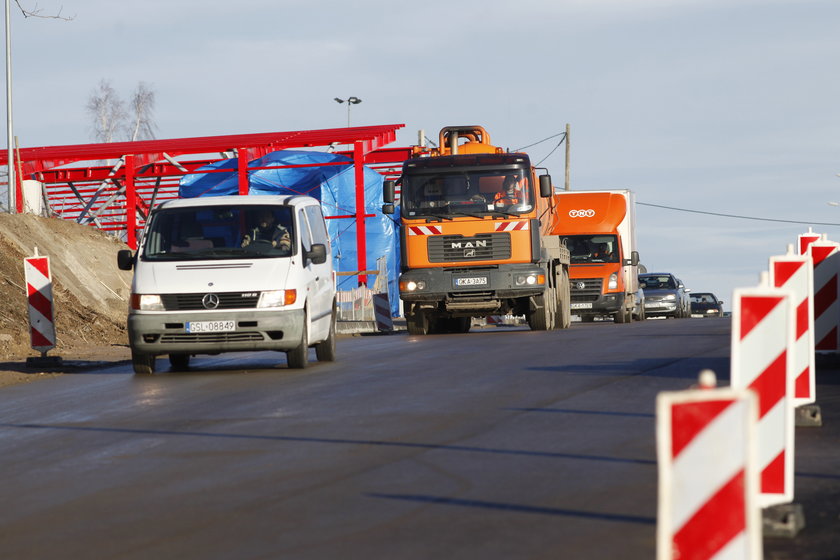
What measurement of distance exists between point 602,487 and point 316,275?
9665 millimetres

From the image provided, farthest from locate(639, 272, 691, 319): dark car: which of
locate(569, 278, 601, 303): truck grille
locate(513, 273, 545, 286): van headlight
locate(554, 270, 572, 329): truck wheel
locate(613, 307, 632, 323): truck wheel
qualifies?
locate(513, 273, 545, 286): van headlight

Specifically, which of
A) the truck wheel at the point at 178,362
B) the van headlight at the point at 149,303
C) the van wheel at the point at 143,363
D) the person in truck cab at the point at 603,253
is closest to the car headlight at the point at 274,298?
the van headlight at the point at 149,303

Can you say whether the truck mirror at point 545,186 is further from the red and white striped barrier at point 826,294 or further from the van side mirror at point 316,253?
the red and white striped barrier at point 826,294

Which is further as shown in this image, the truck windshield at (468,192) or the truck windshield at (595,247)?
the truck windshield at (595,247)

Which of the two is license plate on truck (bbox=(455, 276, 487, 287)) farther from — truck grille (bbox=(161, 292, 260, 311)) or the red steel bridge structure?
the red steel bridge structure

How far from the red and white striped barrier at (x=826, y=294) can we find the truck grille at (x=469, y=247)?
1066 cm

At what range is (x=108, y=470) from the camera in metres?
8.84

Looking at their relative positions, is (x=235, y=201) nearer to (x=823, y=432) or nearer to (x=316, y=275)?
(x=316, y=275)

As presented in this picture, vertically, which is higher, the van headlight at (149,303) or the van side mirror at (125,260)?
the van side mirror at (125,260)

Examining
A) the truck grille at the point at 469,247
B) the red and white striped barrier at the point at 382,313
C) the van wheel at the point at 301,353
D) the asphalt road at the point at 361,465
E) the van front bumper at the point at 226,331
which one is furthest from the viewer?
the red and white striped barrier at the point at 382,313

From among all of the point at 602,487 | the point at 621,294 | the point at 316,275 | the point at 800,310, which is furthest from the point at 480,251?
the point at 602,487

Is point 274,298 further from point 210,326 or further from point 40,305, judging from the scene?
point 40,305

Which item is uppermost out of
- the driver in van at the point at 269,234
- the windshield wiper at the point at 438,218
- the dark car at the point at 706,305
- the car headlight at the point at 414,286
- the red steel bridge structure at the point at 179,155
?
the red steel bridge structure at the point at 179,155

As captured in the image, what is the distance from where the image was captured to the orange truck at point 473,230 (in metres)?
24.4
